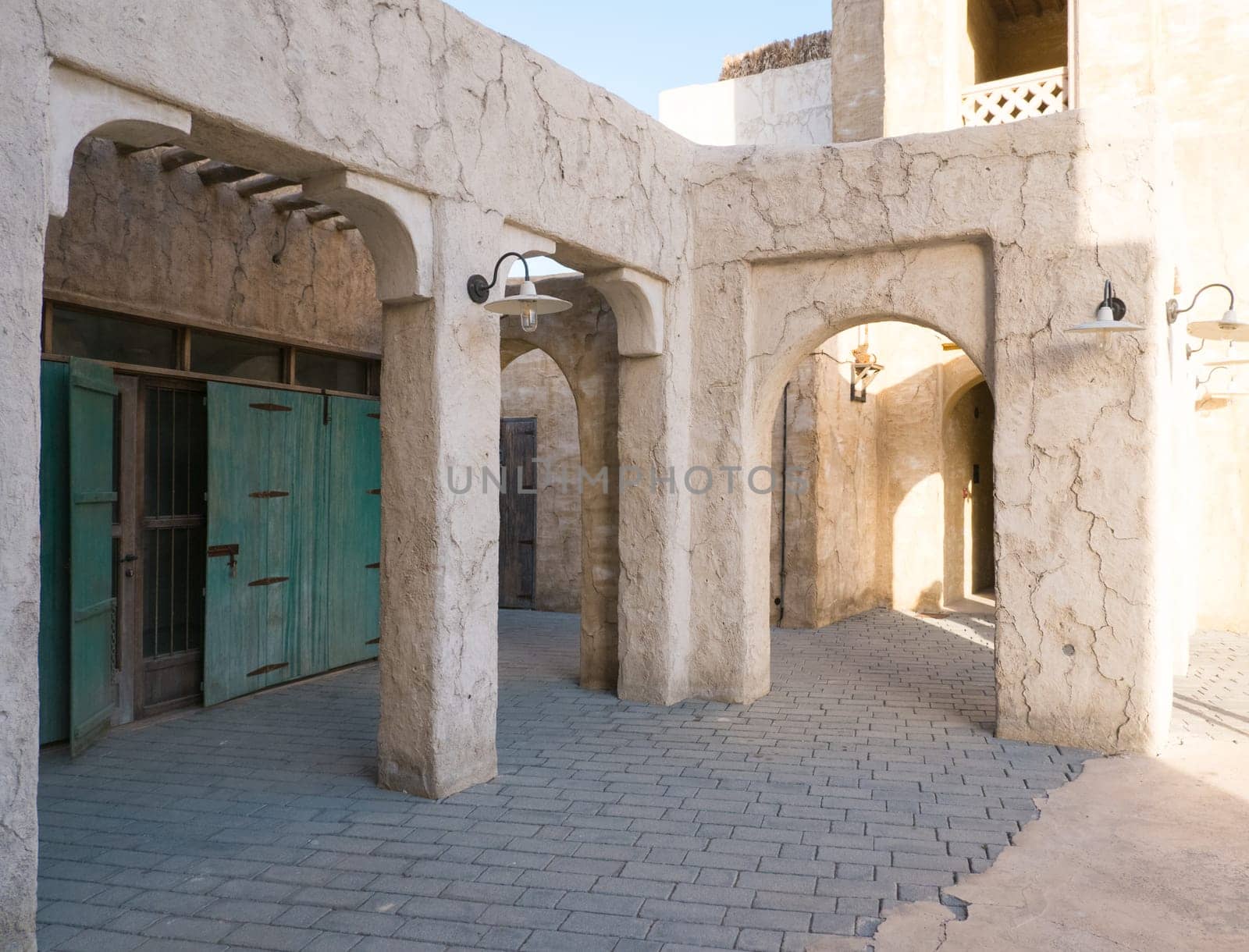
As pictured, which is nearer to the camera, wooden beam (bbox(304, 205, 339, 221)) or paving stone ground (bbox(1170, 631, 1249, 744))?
paving stone ground (bbox(1170, 631, 1249, 744))

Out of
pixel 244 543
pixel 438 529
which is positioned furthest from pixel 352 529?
pixel 438 529

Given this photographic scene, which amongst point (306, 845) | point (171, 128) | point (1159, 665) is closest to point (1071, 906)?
point (1159, 665)

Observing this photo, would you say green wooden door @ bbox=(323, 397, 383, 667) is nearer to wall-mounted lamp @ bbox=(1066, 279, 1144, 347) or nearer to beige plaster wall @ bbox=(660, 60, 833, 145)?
wall-mounted lamp @ bbox=(1066, 279, 1144, 347)

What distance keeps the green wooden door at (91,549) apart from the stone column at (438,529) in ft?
6.46

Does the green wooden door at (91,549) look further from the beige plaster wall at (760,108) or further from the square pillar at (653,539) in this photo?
the beige plaster wall at (760,108)

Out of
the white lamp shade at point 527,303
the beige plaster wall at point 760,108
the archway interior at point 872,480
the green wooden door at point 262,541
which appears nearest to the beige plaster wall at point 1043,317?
the white lamp shade at point 527,303

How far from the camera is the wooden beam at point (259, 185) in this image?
691 cm

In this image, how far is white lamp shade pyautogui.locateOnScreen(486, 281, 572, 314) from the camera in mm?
5047

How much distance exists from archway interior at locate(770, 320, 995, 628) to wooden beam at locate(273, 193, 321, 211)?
515 cm

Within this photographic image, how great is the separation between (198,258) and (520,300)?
3135mm

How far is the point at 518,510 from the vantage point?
1256 cm

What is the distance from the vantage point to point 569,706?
711 centimetres

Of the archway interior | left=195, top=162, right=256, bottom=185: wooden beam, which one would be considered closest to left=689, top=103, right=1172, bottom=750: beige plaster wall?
left=195, top=162, right=256, bottom=185: wooden beam

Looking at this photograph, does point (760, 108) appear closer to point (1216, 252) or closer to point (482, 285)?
point (1216, 252)
